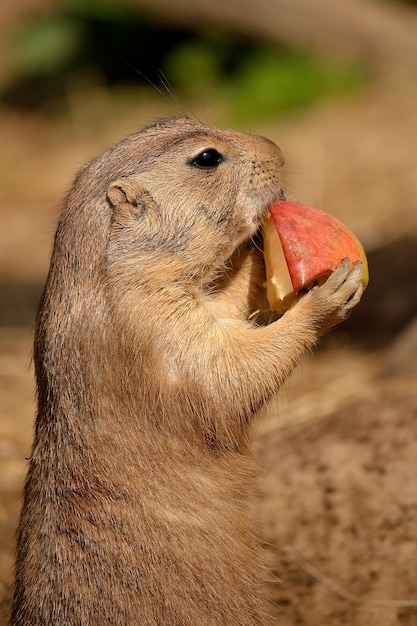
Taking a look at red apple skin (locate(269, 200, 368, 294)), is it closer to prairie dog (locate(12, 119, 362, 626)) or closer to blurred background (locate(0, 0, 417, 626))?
prairie dog (locate(12, 119, 362, 626))

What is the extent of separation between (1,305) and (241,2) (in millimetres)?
4828

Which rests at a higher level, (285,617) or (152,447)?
(152,447)

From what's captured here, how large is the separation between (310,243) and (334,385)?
9.13ft

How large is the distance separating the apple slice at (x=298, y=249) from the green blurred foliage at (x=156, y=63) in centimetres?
714

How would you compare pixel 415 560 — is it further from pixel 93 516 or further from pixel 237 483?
pixel 93 516

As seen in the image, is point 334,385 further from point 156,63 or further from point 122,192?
point 156,63

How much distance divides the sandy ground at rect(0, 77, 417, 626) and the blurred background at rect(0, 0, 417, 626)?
0.01 metres

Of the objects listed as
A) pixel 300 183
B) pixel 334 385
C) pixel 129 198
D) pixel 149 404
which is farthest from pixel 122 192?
pixel 300 183

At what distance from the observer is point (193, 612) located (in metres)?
3.12

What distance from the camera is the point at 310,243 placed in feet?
11.3

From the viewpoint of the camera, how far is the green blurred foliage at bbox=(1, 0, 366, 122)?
1079cm

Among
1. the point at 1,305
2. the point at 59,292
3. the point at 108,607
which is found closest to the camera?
the point at 108,607

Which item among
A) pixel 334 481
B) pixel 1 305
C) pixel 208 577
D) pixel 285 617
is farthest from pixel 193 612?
pixel 1 305

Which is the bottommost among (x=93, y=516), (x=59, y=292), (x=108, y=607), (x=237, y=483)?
(x=108, y=607)
